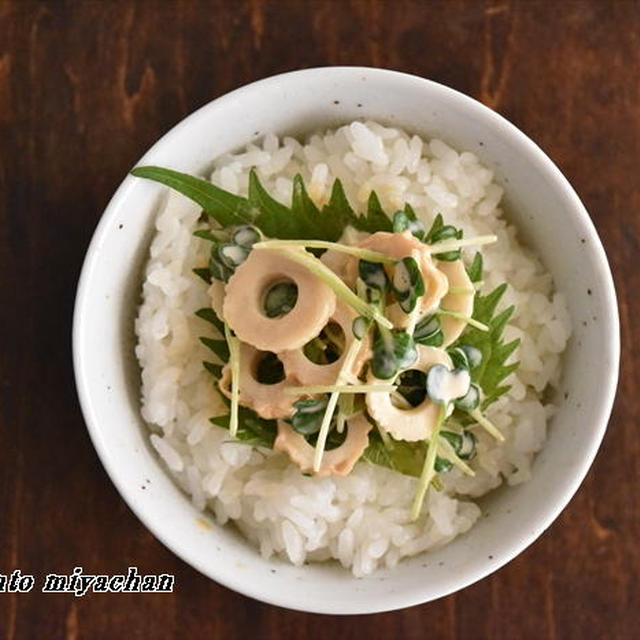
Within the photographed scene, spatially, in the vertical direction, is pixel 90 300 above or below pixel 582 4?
below

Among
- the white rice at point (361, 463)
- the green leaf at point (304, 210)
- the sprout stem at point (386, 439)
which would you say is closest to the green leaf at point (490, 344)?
the white rice at point (361, 463)

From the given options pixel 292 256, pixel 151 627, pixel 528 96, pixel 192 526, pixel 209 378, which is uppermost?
pixel 528 96

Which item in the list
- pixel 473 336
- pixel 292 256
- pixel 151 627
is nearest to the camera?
pixel 292 256

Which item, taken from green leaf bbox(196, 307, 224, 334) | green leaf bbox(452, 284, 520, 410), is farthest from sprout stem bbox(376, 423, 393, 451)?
green leaf bbox(196, 307, 224, 334)

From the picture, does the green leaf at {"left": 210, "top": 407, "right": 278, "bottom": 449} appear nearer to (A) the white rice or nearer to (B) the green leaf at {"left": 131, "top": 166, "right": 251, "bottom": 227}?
(A) the white rice

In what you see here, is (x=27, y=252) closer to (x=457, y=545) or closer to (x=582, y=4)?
(x=457, y=545)

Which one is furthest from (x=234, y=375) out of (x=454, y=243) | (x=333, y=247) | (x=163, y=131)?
(x=163, y=131)

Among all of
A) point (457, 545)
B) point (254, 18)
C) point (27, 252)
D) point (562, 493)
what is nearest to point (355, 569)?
point (457, 545)
